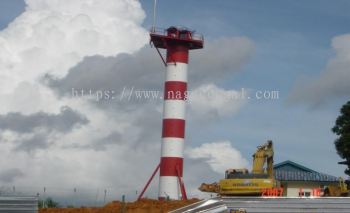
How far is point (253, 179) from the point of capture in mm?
40875

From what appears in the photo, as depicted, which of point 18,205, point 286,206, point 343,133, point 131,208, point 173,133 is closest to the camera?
point 286,206

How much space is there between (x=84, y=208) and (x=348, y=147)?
21026 mm

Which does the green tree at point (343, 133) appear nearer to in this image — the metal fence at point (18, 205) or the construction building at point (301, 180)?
the construction building at point (301, 180)

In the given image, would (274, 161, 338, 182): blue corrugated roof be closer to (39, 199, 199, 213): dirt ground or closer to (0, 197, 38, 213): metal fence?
(39, 199, 199, 213): dirt ground

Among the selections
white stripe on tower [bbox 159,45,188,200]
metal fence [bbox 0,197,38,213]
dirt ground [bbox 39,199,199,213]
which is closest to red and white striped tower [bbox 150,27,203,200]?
white stripe on tower [bbox 159,45,188,200]

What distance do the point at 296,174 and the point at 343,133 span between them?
22.0ft

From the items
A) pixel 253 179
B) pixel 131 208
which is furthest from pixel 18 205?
pixel 253 179

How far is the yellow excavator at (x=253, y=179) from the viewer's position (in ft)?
133

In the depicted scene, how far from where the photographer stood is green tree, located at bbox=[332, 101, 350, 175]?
5084 centimetres

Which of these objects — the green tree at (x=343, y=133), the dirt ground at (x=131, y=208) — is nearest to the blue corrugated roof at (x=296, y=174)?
the green tree at (x=343, y=133)

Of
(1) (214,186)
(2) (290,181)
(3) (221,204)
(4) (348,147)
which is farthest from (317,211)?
(2) (290,181)

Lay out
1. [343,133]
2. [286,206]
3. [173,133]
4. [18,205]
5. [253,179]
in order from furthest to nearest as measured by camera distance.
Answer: [343,133], [173,133], [253,179], [18,205], [286,206]

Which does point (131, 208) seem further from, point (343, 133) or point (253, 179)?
point (343, 133)

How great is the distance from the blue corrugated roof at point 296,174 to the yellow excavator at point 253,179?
36.4 feet
